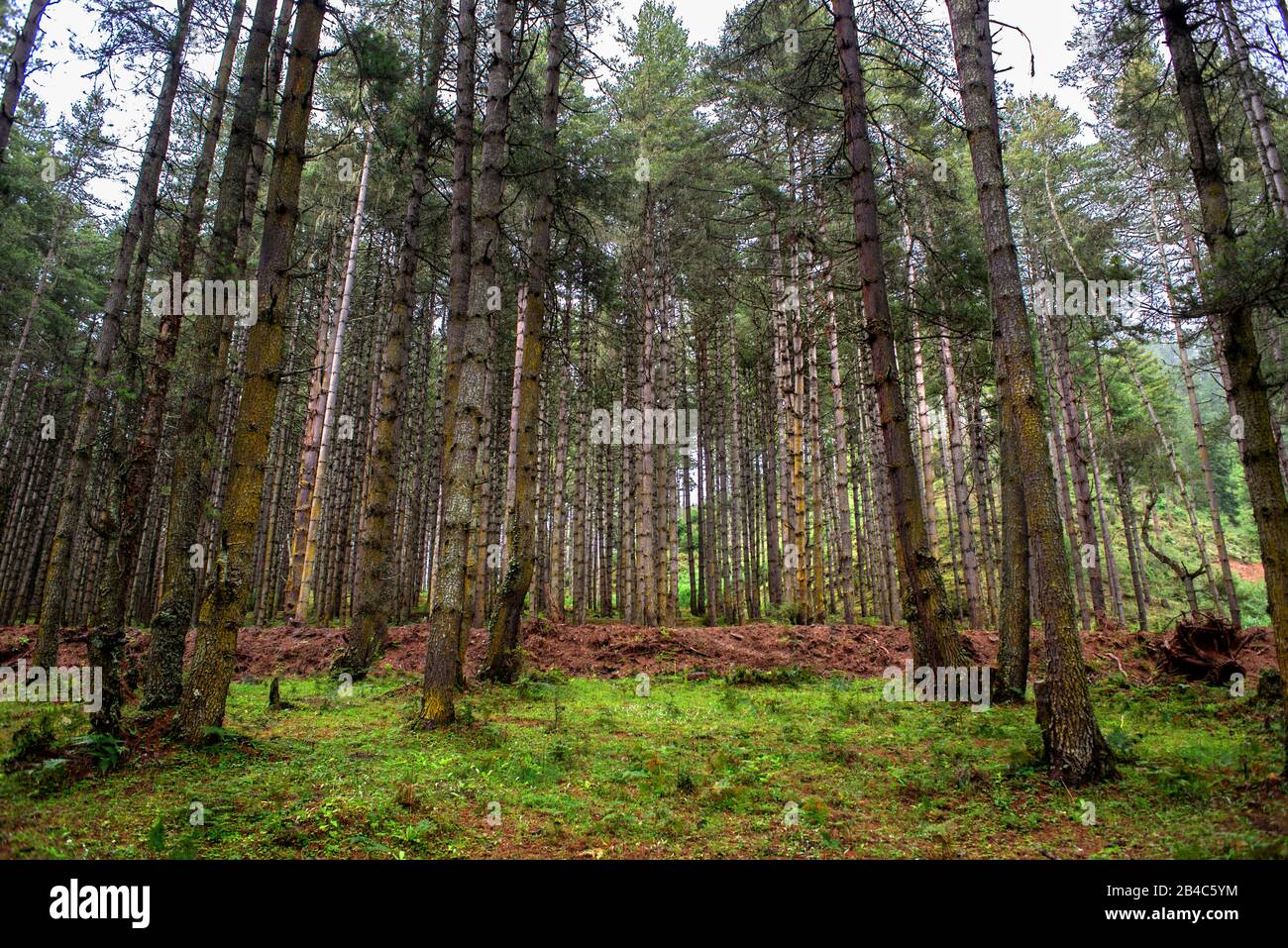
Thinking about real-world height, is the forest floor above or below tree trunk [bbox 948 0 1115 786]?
below

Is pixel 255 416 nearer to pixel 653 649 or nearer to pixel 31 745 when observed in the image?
pixel 31 745

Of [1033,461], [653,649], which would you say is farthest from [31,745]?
[653,649]

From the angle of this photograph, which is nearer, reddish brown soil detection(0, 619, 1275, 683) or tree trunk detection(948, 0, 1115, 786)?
tree trunk detection(948, 0, 1115, 786)

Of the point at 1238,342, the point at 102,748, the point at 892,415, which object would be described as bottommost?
the point at 102,748

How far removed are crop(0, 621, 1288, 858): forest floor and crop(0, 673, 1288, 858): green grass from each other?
2cm

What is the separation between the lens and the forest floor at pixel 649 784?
387 cm

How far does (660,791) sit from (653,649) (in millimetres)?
8530

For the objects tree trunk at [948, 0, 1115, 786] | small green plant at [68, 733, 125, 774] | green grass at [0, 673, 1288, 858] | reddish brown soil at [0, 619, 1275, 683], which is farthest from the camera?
reddish brown soil at [0, 619, 1275, 683]

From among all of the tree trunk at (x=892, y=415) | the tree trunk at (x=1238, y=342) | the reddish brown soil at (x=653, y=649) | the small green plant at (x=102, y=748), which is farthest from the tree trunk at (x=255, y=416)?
the tree trunk at (x=1238, y=342)

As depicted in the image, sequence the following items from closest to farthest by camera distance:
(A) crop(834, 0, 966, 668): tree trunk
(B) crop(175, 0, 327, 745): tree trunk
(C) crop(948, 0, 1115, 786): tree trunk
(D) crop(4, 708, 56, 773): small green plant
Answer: (D) crop(4, 708, 56, 773): small green plant
(C) crop(948, 0, 1115, 786): tree trunk
(B) crop(175, 0, 327, 745): tree trunk
(A) crop(834, 0, 966, 668): tree trunk

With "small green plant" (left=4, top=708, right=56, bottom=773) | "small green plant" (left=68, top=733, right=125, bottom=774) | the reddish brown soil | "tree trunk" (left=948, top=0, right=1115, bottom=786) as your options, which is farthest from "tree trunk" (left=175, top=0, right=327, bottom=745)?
"tree trunk" (left=948, top=0, right=1115, bottom=786)

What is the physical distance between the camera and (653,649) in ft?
44.2

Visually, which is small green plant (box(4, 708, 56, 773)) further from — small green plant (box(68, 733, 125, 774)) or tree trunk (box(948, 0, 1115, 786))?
tree trunk (box(948, 0, 1115, 786))

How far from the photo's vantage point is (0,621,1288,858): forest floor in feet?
12.7
